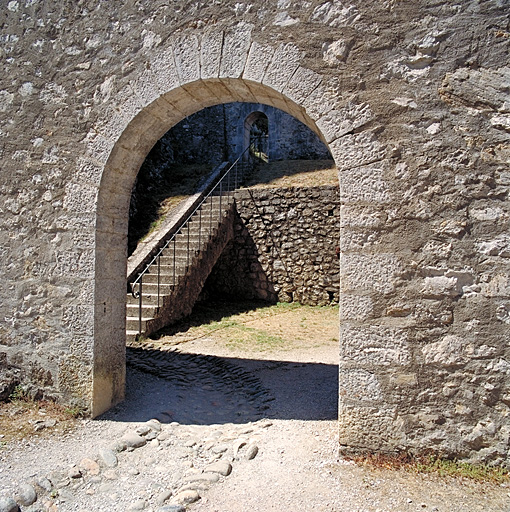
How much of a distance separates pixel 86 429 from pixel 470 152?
338cm

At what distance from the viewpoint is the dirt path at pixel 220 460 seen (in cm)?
247

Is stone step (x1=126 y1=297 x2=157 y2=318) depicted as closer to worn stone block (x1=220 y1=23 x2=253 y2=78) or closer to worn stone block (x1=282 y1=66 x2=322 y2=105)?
worn stone block (x1=220 y1=23 x2=253 y2=78)

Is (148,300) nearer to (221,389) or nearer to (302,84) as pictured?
(221,389)

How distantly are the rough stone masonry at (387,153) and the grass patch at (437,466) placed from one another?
0.06 metres

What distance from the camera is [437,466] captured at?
267 centimetres

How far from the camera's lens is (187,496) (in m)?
2.54

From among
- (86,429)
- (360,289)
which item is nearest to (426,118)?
(360,289)

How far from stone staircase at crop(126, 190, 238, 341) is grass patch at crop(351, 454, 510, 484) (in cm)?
438

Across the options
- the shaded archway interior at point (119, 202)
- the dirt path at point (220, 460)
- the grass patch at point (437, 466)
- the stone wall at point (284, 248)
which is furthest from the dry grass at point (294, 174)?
the grass patch at point (437, 466)

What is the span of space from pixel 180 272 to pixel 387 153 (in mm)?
5376

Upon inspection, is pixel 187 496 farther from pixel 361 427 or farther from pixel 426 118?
pixel 426 118

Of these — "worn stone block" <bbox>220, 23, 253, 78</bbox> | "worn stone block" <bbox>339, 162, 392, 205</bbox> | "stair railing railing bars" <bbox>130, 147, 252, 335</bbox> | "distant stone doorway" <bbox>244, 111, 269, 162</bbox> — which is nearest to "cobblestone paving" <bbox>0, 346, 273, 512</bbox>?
"worn stone block" <bbox>339, 162, 392, 205</bbox>

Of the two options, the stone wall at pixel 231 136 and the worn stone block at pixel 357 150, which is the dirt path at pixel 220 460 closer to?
the worn stone block at pixel 357 150

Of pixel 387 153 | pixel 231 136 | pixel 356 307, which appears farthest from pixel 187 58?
pixel 231 136
